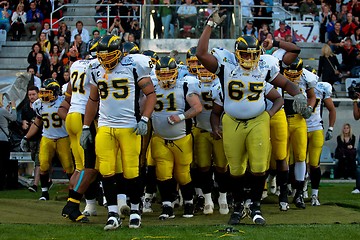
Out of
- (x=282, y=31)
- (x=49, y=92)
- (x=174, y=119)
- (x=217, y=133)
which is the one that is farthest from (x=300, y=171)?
(x=282, y=31)

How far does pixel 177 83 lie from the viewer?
11211mm

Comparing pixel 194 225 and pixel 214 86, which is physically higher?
pixel 214 86

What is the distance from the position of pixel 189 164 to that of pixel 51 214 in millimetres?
1753

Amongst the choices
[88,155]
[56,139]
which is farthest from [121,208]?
[56,139]

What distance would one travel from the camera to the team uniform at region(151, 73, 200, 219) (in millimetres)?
10961

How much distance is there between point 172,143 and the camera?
1101 centimetres

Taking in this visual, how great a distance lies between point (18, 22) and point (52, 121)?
10556 mm

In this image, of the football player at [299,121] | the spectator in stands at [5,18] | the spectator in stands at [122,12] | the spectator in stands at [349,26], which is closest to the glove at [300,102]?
the football player at [299,121]

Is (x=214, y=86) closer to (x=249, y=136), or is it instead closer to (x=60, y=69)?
(x=249, y=136)

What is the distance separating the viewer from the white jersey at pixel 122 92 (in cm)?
970

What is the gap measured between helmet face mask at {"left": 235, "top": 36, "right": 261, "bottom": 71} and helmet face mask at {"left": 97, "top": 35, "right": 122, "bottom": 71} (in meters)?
1.29

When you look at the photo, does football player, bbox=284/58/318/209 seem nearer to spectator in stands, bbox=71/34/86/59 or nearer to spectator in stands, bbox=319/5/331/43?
spectator in stands, bbox=71/34/86/59

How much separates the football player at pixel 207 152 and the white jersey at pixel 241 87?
1525 millimetres

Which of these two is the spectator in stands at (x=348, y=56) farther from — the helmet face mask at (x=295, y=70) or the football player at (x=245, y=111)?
the football player at (x=245, y=111)
